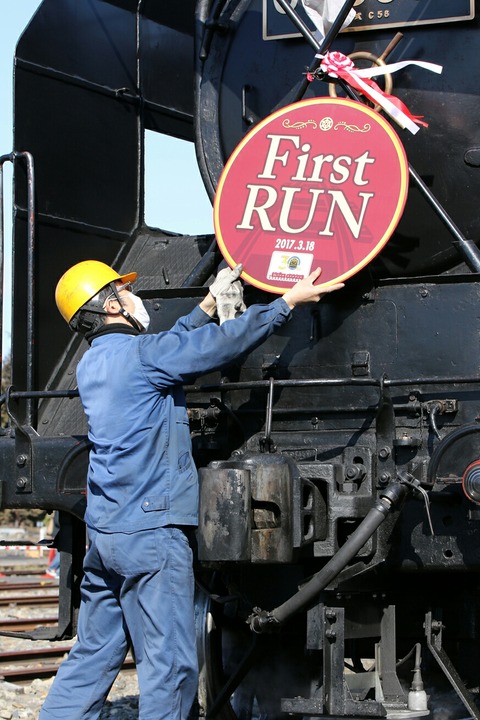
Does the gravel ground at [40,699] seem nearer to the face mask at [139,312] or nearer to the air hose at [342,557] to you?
the air hose at [342,557]

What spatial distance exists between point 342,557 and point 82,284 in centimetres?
130

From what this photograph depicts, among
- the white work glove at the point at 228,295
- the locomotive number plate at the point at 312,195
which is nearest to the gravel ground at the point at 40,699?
the white work glove at the point at 228,295

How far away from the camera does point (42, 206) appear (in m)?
5.12

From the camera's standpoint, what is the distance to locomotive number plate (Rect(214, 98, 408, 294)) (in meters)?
3.89

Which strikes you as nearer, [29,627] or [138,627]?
[138,627]

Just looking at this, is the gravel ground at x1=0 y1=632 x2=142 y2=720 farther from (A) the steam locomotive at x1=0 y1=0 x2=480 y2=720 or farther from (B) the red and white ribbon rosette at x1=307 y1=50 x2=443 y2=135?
(B) the red and white ribbon rosette at x1=307 y1=50 x2=443 y2=135

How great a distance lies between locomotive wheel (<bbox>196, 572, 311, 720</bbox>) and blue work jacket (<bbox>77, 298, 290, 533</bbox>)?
2.68 ft

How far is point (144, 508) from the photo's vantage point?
3.59 metres

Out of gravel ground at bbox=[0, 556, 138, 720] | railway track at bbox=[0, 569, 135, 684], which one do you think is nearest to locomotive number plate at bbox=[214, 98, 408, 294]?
gravel ground at bbox=[0, 556, 138, 720]

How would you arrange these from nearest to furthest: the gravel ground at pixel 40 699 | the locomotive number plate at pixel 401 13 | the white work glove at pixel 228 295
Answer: the white work glove at pixel 228 295 < the locomotive number plate at pixel 401 13 < the gravel ground at pixel 40 699

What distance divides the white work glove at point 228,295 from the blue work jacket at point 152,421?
116 mm

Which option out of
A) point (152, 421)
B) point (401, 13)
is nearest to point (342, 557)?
point (152, 421)

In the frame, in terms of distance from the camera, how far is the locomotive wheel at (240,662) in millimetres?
4348

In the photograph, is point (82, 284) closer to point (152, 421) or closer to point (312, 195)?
point (152, 421)
